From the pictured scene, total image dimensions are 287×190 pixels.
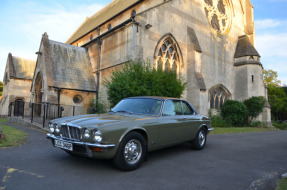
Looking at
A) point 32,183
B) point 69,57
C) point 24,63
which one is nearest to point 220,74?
point 69,57

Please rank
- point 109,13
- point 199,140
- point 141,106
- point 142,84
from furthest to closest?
point 109,13, point 142,84, point 199,140, point 141,106

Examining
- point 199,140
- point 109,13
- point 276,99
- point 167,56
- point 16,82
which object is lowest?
point 199,140

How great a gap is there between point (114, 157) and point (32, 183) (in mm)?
1376

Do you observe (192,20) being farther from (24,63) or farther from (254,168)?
(24,63)

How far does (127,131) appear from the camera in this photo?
3795mm

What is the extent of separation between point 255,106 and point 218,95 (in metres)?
3.86

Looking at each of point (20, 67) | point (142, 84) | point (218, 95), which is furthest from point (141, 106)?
point (20, 67)

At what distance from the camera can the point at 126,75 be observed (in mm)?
11062

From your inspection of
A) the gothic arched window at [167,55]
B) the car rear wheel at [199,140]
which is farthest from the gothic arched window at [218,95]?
the car rear wheel at [199,140]

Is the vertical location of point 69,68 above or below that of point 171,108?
above

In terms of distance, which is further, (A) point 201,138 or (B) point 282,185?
(A) point 201,138

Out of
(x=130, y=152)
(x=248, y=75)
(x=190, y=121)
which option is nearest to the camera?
(x=130, y=152)

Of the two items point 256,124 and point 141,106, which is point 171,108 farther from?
point 256,124

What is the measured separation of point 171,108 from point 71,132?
2668 millimetres
